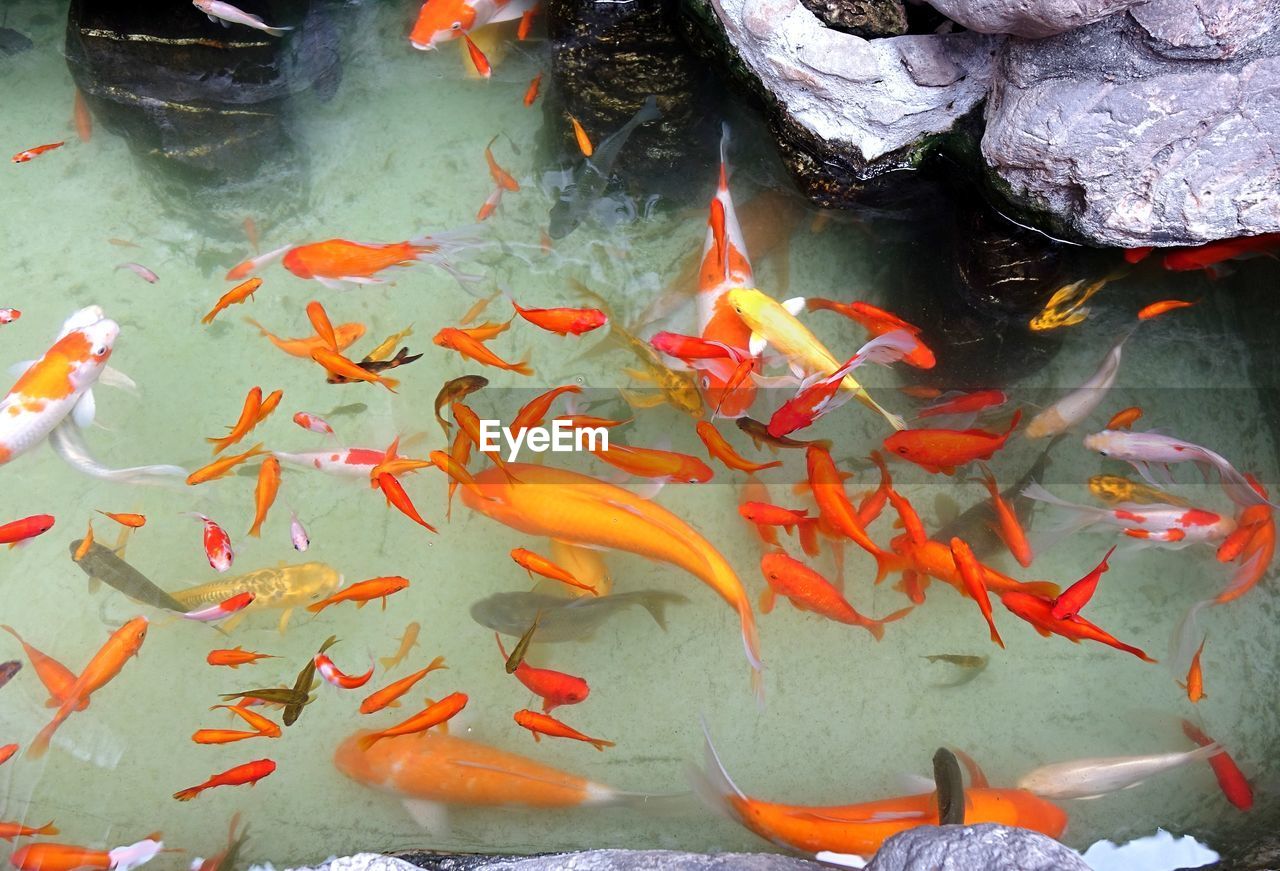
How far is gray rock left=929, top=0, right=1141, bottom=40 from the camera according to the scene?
2607 millimetres

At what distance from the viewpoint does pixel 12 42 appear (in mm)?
4230

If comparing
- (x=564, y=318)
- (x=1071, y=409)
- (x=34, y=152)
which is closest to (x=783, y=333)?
(x=564, y=318)

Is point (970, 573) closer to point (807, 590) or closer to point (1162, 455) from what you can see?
point (807, 590)

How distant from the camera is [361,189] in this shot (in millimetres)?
3896

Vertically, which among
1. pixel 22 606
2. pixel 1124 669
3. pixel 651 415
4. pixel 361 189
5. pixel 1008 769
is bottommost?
pixel 22 606

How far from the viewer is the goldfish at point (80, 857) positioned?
269cm

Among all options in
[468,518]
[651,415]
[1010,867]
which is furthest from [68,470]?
[1010,867]

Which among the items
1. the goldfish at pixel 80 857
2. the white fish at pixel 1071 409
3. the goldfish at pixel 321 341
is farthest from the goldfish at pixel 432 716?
the white fish at pixel 1071 409

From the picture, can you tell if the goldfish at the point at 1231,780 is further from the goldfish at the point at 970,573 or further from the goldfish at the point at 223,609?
the goldfish at the point at 223,609

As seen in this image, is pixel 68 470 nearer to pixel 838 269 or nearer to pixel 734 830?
pixel 734 830

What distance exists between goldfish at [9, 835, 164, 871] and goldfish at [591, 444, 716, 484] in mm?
1919

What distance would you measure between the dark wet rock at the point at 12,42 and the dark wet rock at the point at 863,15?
3.66m

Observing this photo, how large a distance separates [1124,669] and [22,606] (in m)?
3.89

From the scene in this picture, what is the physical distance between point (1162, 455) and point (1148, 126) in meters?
1.16
